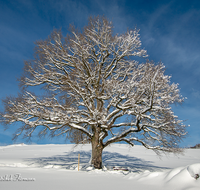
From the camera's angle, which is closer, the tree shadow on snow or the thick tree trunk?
the thick tree trunk

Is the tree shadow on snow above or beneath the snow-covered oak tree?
beneath

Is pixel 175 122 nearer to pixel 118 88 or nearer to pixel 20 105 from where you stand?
pixel 118 88

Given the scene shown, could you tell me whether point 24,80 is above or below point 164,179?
above

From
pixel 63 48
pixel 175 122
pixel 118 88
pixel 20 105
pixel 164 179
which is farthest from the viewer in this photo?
pixel 63 48

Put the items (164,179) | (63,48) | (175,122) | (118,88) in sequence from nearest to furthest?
(164,179)
(118,88)
(175,122)
(63,48)

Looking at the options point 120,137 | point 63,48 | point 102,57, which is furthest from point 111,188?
point 63,48

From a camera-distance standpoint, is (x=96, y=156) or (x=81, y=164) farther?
(x=81, y=164)

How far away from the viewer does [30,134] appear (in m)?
9.77

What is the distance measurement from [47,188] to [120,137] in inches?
263

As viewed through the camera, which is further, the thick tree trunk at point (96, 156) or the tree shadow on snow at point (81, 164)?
the tree shadow on snow at point (81, 164)

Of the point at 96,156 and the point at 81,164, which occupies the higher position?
the point at 96,156

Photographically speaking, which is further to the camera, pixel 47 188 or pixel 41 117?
pixel 41 117

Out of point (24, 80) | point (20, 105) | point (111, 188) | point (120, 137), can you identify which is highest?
point (24, 80)

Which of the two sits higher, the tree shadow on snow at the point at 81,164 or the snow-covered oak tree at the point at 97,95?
the snow-covered oak tree at the point at 97,95
